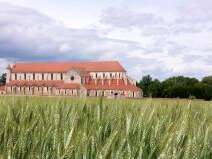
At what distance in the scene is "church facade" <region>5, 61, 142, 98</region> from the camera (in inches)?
5428

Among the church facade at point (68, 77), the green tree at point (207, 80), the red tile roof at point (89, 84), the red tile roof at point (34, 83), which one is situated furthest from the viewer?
the red tile roof at point (34, 83)

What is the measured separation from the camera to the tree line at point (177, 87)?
131 meters

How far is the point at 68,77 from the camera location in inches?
5536

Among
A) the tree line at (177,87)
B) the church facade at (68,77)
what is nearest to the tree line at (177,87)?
the tree line at (177,87)

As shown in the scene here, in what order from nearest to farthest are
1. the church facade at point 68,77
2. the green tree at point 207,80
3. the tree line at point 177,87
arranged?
the tree line at point 177,87, the church facade at point 68,77, the green tree at point 207,80

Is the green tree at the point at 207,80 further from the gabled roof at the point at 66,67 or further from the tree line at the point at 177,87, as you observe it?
the gabled roof at the point at 66,67

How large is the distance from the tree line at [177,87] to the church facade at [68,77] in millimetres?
4357

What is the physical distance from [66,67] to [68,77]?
30.6 feet

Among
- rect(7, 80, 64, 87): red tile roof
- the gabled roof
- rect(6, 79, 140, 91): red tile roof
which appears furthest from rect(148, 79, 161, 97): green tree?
rect(7, 80, 64, 87): red tile roof

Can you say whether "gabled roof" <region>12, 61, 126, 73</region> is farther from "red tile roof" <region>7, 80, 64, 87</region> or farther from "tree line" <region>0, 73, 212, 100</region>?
"tree line" <region>0, 73, 212, 100</region>

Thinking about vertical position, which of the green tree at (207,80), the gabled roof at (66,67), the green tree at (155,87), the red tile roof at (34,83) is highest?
the gabled roof at (66,67)

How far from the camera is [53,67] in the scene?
151 metres

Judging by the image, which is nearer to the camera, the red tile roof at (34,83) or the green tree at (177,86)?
the green tree at (177,86)

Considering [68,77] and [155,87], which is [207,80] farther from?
[68,77]
